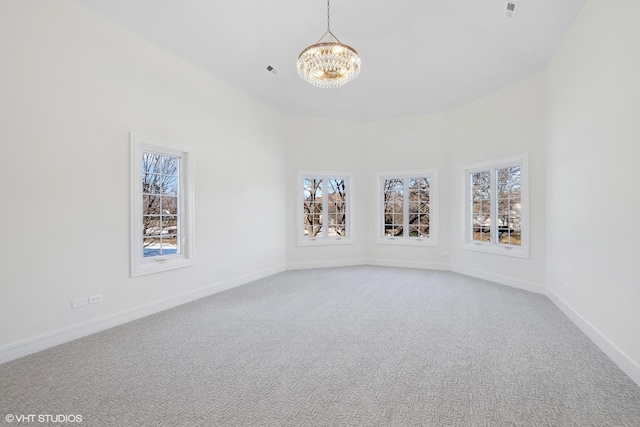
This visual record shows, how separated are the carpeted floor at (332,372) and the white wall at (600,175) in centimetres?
41

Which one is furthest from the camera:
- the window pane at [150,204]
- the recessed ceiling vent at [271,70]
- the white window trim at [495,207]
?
the recessed ceiling vent at [271,70]

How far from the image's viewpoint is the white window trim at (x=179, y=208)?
3.89 m

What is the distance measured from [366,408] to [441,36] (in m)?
5.39

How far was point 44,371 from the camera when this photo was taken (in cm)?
261

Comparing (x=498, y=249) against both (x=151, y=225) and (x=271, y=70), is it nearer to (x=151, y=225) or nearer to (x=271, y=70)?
(x=271, y=70)

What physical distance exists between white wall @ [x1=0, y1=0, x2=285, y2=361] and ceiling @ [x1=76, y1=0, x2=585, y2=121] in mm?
409

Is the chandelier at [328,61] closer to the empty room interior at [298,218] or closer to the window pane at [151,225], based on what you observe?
the empty room interior at [298,218]

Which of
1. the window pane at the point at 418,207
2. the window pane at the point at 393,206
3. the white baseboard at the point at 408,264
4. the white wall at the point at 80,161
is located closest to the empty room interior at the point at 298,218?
the white wall at the point at 80,161

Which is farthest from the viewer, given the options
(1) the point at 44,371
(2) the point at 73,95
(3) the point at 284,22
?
(3) the point at 284,22

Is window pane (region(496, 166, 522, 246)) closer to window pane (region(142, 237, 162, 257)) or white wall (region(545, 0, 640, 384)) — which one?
white wall (region(545, 0, 640, 384))

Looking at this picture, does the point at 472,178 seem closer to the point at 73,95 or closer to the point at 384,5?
the point at 384,5

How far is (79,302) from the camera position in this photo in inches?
→ 132

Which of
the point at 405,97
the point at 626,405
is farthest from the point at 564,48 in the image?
the point at 626,405

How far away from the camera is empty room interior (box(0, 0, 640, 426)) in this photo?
2.38 meters
